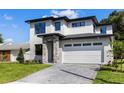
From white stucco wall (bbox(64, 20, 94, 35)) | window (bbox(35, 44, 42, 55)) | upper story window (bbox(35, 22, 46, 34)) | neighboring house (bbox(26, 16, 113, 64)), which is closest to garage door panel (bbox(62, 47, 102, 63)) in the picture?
neighboring house (bbox(26, 16, 113, 64))

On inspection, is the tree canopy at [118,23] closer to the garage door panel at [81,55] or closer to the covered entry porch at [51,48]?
the garage door panel at [81,55]

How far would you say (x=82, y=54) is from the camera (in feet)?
74.1

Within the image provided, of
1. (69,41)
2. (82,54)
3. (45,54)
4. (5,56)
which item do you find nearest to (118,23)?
(69,41)

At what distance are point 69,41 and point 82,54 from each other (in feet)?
7.22

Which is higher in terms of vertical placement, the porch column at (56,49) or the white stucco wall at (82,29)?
the white stucco wall at (82,29)

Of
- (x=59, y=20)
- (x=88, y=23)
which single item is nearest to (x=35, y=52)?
(x=59, y=20)

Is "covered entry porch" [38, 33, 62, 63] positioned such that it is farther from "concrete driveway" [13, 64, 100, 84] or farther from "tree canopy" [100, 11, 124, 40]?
"tree canopy" [100, 11, 124, 40]

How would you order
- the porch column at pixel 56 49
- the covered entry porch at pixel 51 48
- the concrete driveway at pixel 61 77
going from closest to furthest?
the concrete driveway at pixel 61 77, the porch column at pixel 56 49, the covered entry porch at pixel 51 48

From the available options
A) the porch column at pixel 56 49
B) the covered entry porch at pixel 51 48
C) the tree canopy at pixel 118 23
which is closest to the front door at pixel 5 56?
the covered entry porch at pixel 51 48

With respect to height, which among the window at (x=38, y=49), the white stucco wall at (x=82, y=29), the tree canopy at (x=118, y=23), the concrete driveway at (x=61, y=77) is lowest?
the concrete driveway at (x=61, y=77)

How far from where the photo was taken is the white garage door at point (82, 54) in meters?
21.8
